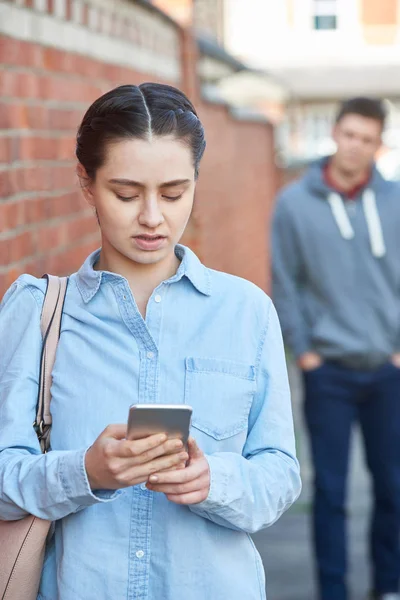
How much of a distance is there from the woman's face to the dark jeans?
8.96 ft

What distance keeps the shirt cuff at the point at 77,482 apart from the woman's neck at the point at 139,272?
1.24ft

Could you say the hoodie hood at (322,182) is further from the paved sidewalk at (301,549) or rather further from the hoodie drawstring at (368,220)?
the paved sidewalk at (301,549)

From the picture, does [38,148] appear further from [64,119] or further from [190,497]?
[190,497]

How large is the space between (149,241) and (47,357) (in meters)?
0.31

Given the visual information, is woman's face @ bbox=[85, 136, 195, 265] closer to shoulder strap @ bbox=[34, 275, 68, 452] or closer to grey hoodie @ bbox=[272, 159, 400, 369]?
shoulder strap @ bbox=[34, 275, 68, 452]

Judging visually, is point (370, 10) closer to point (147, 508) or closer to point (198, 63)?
point (198, 63)

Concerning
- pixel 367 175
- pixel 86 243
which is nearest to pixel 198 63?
pixel 367 175

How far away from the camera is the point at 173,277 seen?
2410 mm

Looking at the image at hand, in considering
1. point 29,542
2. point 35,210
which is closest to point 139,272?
point 29,542

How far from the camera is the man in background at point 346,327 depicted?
4938mm

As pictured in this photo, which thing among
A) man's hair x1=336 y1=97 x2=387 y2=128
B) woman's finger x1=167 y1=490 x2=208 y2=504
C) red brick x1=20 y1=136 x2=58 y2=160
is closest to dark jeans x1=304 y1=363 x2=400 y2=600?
man's hair x1=336 y1=97 x2=387 y2=128

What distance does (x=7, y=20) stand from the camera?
3.41 meters

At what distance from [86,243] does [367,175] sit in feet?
4.42

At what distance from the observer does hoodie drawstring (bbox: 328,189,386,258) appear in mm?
4938
